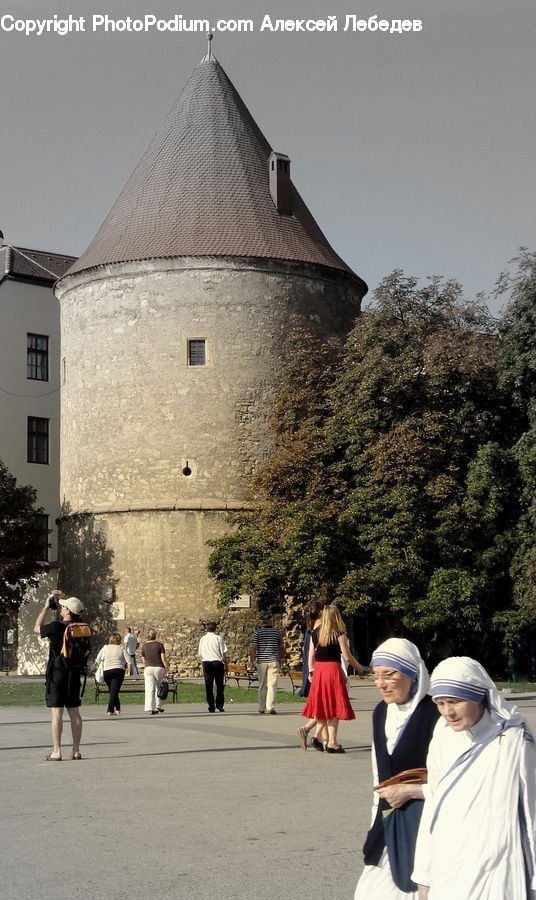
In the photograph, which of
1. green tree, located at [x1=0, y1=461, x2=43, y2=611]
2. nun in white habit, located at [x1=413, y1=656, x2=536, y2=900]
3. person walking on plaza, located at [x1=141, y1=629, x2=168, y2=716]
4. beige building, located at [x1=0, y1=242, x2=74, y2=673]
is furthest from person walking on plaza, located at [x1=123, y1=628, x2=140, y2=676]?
nun in white habit, located at [x1=413, y1=656, x2=536, y2=900]

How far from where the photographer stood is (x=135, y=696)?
96.0ft

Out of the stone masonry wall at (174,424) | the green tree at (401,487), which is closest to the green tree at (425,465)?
the green tree at (401,487)

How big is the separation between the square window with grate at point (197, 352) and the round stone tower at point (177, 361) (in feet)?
0.10

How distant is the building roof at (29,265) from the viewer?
49062 mm

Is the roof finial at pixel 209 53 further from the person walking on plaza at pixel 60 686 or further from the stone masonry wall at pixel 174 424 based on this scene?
the person walking on plaza at pixel 60 686

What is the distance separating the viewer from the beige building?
1916 inches

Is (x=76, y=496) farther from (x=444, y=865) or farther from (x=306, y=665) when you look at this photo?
(x=444, y=865)

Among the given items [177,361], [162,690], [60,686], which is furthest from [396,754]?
[177,361]

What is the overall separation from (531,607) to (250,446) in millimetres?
9965

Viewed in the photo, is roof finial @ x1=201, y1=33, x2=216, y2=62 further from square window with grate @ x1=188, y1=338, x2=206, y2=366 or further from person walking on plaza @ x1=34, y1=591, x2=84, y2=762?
person walking on plaza @ x1=34, y1=591, x2=84, y2=762

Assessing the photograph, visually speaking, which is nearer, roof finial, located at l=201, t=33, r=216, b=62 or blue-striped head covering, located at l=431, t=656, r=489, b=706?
blue-striped head covering, located at l=431, t=656, r=489, b=706

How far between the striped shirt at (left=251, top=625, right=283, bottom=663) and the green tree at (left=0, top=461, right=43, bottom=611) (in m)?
18.5

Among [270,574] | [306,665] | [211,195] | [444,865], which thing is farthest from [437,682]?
[211,195]

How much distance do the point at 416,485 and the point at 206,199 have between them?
1227 cm
